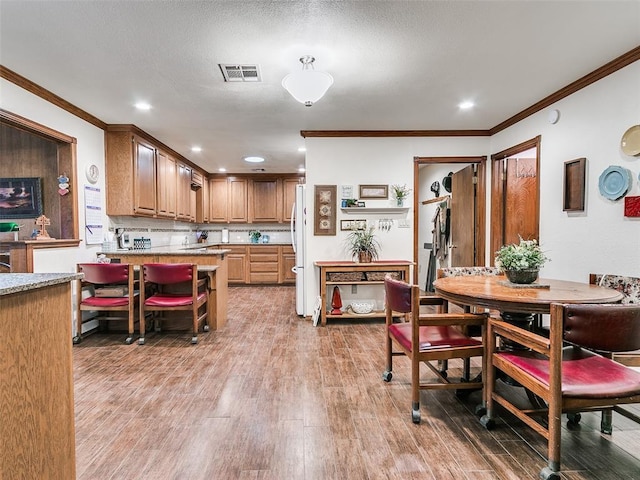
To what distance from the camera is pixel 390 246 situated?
171 inches

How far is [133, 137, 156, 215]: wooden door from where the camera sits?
13.3 ft

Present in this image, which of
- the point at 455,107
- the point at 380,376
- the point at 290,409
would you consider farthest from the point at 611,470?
the point at 455,107

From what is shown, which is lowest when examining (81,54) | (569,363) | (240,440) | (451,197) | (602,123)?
(240,440)

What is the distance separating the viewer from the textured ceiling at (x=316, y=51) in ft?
6.34

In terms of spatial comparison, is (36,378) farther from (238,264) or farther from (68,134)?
(238,264)

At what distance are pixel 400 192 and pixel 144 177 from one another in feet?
10.8

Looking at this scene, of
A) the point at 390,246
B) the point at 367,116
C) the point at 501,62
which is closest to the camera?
the point at 501,62

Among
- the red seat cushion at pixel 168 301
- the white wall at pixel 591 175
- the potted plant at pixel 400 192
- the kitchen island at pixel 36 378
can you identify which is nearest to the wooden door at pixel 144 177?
the red seat cushion at pixel 168 301

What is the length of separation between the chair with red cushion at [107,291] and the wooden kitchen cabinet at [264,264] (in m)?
3.23

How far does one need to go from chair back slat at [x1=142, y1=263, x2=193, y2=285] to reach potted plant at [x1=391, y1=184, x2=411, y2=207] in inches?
Result: 102

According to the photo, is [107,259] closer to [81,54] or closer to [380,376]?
[81,54]

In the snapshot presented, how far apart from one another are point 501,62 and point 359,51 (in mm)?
1124

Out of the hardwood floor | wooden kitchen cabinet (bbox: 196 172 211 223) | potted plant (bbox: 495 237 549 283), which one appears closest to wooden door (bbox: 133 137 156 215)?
the hardwood floor

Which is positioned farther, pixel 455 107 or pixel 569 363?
pixel 455 107
